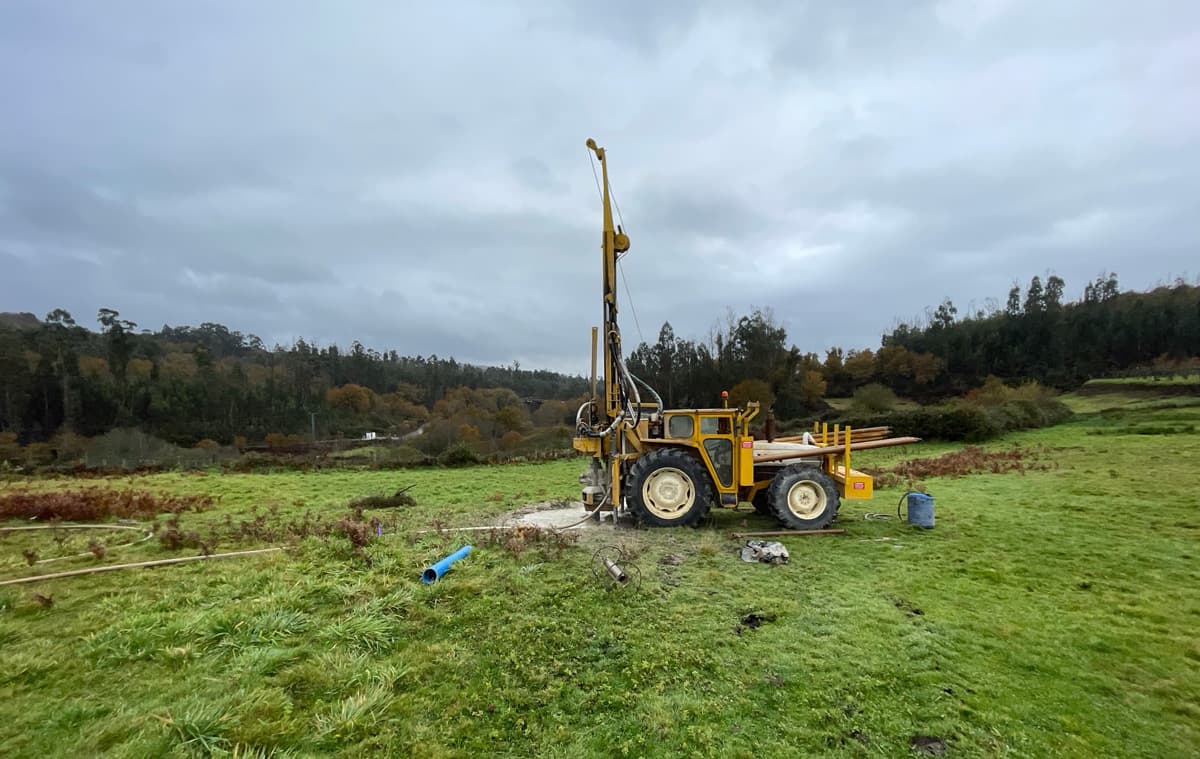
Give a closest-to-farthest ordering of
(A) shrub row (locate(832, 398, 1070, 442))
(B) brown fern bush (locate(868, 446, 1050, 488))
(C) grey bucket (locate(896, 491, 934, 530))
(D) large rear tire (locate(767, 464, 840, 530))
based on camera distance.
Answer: (D) large rear tire (locate(767, 464, 840, 530)) → (C) grey bucket (locate(896, 491, 934, 530)) → (B) brown fern bush (locate(868, 446, 1050, 488)) → (A) shrub row (locate(832, 398, 1070, 442))

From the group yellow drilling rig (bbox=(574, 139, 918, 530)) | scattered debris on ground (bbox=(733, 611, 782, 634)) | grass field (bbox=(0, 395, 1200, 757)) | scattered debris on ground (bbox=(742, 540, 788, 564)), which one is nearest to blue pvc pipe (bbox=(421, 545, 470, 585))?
grass field (bbox=(0, 395, 1200, 757))

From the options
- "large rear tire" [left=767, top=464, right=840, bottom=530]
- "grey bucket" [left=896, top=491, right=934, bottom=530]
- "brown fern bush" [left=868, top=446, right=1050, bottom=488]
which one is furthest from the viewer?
"brown fern bush" [left=868, top=446, right=1050, bottom=488]

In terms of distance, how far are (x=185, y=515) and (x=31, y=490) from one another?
307 inches

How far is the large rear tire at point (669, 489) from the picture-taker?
8008 millimetres

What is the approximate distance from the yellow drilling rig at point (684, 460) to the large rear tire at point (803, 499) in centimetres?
2

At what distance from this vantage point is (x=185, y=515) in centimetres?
1007

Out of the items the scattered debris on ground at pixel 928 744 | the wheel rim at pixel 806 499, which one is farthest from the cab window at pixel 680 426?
the scattered debris on ground at pixel 928 744

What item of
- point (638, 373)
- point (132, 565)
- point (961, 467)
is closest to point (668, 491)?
point (132, 565)

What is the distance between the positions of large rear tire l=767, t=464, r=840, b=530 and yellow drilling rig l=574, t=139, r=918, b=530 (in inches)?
0.6

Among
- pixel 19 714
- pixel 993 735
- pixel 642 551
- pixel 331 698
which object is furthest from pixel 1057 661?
pixel 19 714

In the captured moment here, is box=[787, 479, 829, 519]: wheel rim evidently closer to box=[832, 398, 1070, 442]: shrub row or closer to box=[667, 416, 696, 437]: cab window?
box=[667, 416, 696, 437]: cab window

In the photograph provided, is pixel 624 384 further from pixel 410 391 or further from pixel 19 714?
pixel 410 391

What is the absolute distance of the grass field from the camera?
114 inches

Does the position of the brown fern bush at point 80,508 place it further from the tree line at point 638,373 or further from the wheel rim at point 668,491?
the tree line at point 638,373
